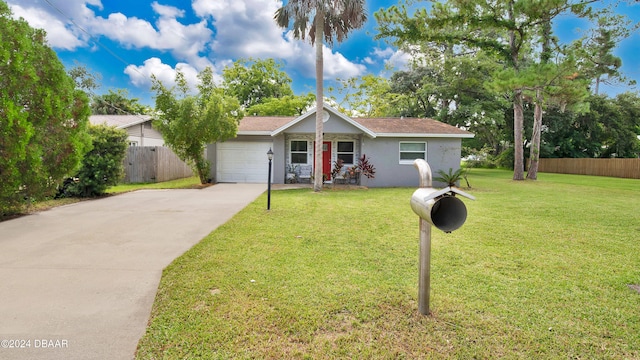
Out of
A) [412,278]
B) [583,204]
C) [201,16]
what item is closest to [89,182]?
[412,278]

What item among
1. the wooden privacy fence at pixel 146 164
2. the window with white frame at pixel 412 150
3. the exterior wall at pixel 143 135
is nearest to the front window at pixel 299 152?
the window with white frame at pixel 412 150

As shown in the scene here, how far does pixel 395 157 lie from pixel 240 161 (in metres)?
7.50

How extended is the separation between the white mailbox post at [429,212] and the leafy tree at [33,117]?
735cm

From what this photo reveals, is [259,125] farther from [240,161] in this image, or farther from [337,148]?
[337,148]

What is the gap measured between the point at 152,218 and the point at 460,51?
27.0 metres

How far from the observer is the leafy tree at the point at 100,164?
9.76 m

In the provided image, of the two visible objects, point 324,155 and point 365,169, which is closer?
point 365,169

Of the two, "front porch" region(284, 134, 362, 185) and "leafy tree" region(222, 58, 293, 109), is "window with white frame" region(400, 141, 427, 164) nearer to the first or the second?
"front porch" region(284, 134, 362, 185)

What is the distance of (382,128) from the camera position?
49.4ft

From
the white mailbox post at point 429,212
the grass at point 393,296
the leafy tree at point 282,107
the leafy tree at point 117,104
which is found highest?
the leafy tree at point 117,104

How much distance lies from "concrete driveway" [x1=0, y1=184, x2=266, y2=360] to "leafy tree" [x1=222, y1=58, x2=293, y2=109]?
27818 mm

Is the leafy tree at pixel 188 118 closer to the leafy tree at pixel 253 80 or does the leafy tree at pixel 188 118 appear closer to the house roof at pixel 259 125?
the house roof at pixel 259 125

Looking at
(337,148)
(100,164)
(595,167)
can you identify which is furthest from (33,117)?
(595,167)

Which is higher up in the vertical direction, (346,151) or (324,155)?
(346,151)
